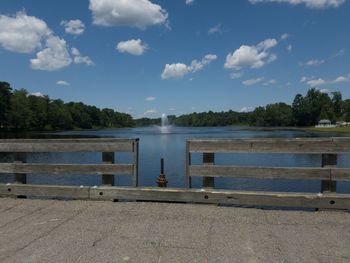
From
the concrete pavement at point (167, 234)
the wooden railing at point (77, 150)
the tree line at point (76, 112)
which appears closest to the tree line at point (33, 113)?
the tree line at point (76, 112)

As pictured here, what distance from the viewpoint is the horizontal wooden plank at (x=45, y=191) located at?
24.2 ft

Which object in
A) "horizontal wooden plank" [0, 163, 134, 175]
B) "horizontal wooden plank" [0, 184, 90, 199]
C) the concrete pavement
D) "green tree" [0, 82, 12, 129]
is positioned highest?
"green tree" [0, 82, 12, 129]

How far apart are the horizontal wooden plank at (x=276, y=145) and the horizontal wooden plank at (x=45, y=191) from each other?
241 centimetres

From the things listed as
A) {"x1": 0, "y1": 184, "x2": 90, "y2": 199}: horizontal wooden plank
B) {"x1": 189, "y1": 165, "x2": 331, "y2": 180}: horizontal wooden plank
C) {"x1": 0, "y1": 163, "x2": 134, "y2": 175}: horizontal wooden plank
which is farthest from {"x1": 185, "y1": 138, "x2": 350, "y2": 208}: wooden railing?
{"x1": 0, "y1": 184, "x2": 90, "y2": 199}: horizontal wooden plank

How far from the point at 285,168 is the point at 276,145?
1.43 ft

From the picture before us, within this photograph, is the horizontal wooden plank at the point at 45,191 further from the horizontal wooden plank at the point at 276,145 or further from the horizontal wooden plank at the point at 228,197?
the horizontal wooden plank at the point at 276,145

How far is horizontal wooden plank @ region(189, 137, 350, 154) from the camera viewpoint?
249 inches

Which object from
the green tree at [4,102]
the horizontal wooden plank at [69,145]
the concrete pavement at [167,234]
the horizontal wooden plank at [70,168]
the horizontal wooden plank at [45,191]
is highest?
the green tree at [4,102]

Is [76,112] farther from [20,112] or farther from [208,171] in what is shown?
[208,171]

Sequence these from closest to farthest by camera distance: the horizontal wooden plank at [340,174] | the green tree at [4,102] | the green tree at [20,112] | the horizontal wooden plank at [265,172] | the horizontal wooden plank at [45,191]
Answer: the horizontal wooden plank at [340,174] < the horizontal wooden plank at [265,172] < the horizontal wooden plank at [45,191] < the green tree at [4,102] < the green tree at [20,112]

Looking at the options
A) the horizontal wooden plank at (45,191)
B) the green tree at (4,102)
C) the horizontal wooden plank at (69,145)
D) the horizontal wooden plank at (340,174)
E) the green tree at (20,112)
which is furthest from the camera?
the green tree at (20,112)

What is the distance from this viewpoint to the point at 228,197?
21.7ft

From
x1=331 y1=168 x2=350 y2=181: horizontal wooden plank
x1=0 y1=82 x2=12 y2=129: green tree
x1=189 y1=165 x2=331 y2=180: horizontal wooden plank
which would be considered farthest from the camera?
x1=0 y1=82 x2=12 y2=129: green tree

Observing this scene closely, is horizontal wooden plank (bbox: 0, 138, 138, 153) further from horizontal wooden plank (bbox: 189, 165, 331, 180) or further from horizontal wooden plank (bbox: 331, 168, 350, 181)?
horizontal wooden plank (bbox: 331, 168, 350, 181)
